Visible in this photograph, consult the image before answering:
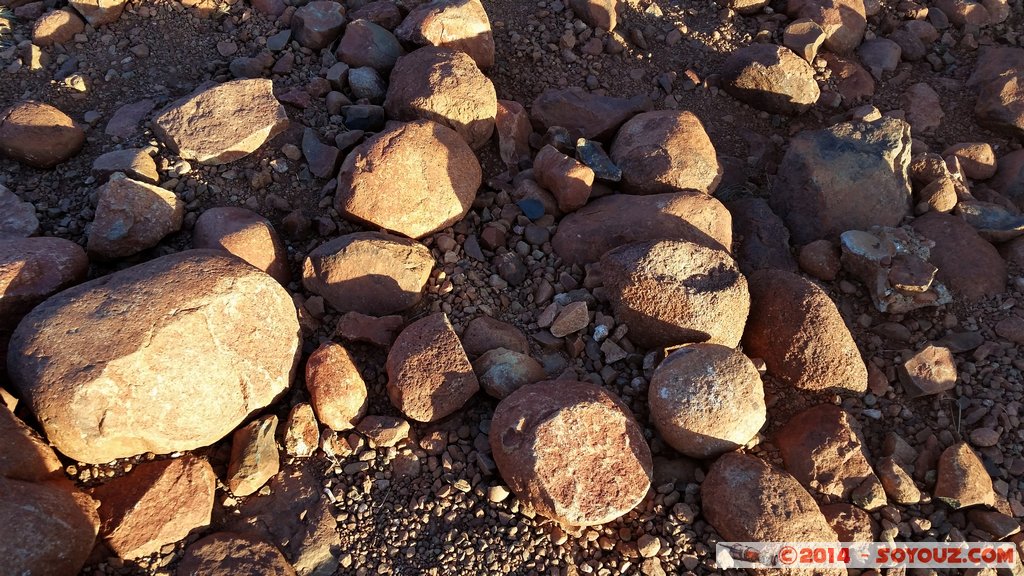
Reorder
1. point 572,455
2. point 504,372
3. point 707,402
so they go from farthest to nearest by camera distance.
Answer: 1. point 504,372
2. point 707,402
3. point 572,455

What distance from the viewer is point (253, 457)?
98.0 inches

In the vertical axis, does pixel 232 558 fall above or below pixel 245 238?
below

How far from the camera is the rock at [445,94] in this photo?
3.37 metres

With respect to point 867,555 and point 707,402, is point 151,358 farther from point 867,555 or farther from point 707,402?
point 867,555

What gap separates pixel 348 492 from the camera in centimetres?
254

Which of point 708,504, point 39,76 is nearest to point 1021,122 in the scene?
point 708,504

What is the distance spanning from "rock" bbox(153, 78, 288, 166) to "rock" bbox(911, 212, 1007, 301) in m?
3.03

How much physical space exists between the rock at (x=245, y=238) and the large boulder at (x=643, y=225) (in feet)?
3.82

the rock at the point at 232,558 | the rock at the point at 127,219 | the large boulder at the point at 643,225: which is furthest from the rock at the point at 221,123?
the rock at the point at 232,558

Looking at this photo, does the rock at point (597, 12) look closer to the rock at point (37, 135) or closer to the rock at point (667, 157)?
the rock at point (667, 157)

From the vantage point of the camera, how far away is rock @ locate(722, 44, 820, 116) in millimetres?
3941

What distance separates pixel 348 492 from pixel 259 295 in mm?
759

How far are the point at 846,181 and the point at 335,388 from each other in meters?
2.49

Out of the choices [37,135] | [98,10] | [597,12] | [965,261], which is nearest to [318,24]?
[98,10]
